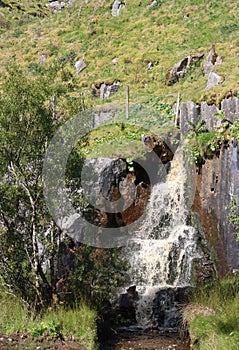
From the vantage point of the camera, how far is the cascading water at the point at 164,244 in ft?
40.9

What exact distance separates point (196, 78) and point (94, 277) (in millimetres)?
15233

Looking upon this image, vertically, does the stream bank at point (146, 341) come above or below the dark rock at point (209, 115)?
below

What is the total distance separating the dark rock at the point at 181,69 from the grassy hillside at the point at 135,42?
418 mm

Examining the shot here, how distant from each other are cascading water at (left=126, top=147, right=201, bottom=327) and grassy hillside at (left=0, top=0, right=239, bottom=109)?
10.7 feet

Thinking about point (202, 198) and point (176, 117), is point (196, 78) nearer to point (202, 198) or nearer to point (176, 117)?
point (176, 117)

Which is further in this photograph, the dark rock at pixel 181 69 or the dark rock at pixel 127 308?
the dark rock at pixel 181 69

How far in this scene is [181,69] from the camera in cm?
2405

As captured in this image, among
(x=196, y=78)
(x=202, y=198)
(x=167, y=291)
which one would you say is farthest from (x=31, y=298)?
(x=196, y=78)

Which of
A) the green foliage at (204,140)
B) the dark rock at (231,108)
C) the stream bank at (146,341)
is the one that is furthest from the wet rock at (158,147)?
the stream bank at (146,341)

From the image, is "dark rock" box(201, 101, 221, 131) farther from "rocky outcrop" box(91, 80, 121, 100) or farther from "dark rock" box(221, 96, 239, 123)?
"rocky outcrop" box(91, 80, 121, 100)

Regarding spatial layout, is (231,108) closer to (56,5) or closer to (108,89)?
(108,89)

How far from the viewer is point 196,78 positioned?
2227cm

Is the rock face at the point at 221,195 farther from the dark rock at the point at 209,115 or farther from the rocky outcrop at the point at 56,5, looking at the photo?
the rocky outcrop at the point at 56,5

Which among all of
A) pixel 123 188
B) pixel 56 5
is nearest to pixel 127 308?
pixel 123 188
